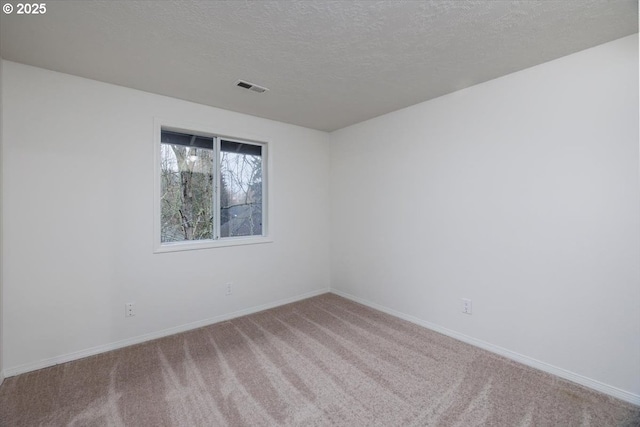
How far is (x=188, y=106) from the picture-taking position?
2.92 metres

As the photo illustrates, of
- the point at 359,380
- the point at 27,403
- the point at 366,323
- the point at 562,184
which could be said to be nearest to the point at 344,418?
the point at 359,380

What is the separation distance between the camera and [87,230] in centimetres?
239

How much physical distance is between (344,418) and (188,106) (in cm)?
306

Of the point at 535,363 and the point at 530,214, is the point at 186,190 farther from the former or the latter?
the point at 535,363

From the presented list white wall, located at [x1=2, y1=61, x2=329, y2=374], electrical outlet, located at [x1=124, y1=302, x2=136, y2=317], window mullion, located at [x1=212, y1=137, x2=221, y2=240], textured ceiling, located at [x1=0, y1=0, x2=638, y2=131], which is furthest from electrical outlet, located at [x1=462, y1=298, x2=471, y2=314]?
electrical outlet, located at [x1=124, y1=302, x2=136, y2=317]

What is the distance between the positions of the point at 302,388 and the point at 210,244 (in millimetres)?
1794

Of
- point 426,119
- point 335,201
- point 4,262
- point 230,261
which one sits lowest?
point 230,261

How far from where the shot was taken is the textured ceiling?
158cm

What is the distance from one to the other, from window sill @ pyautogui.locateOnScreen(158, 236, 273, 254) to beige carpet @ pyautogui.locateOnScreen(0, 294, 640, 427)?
2.84 feet

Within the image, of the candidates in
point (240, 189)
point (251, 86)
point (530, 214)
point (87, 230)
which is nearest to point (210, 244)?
point (240, 189)

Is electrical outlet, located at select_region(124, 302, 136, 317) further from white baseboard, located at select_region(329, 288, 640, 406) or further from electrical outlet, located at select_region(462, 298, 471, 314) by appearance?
electrical outlet, located at select_region(462, 298, 471, 314)

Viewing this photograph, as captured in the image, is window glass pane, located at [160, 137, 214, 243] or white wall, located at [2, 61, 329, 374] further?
window glass pane, located at [160, 137, 214, 243]

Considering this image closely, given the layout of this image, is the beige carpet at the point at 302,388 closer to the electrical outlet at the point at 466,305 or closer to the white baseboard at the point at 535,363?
the white baseboard at the point at 535,363

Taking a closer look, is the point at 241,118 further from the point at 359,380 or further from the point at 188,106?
the point at 359,380
